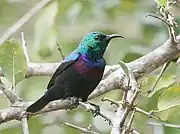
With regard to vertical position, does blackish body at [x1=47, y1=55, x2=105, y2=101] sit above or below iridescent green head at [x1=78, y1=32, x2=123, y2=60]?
below

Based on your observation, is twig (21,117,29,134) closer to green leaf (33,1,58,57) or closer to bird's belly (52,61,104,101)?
bird's belly (52,61,104,101)

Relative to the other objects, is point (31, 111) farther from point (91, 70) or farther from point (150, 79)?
point (150, 79)

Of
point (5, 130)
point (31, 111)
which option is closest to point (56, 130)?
point (5, 130)

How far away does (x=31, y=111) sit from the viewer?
1.86 m

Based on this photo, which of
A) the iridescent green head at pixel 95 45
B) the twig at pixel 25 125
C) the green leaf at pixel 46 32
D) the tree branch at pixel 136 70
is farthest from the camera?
the green leaf at pixel 46 32

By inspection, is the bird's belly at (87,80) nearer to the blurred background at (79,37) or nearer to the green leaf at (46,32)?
the blurred background at (79,37)

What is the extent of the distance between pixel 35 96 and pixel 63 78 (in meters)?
0.60

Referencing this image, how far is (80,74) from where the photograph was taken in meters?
2.06

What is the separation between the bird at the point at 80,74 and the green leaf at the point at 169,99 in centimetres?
26

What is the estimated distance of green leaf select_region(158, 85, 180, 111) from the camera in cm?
185

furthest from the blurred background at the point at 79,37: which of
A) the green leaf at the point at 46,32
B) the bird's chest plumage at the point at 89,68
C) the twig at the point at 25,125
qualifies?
the twig at the point at 25,125

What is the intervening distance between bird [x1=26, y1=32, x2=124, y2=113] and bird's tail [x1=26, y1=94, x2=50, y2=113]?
19 millimetres

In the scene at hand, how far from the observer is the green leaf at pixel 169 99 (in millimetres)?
1851

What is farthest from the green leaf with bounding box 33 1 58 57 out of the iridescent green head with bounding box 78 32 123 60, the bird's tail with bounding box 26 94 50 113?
the bird's tail with bounding box 26 94 50 113
